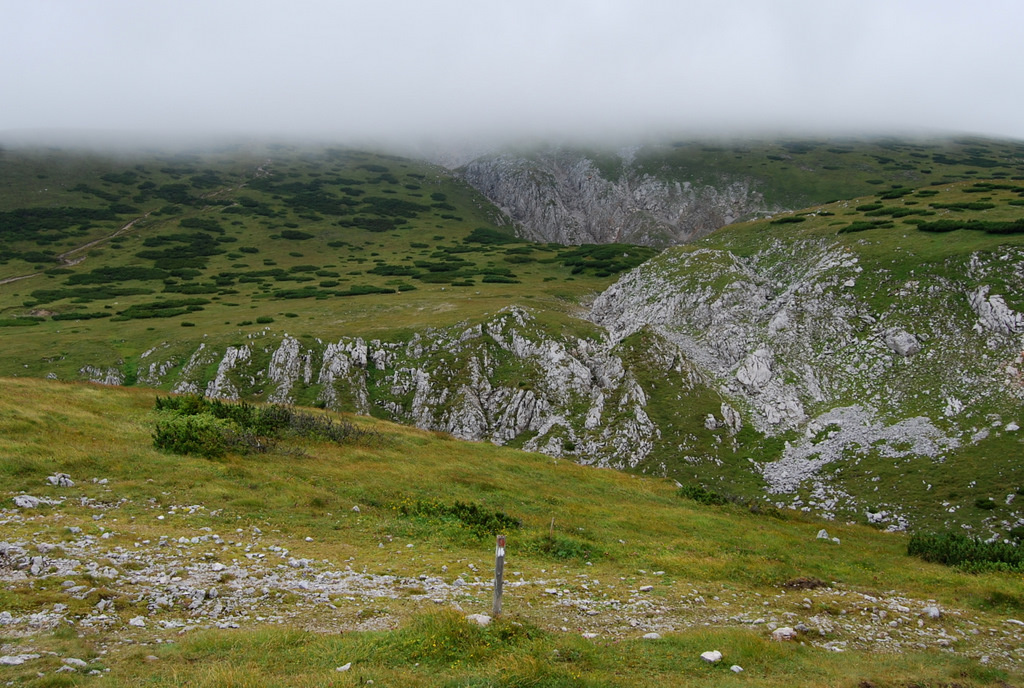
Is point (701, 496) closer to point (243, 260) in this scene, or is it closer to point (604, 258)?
point (604, 258)

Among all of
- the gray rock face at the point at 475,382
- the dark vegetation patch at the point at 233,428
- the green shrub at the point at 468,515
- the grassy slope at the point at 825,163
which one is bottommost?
the gray rock face at the point at 475,382

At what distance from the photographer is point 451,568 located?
15445mm

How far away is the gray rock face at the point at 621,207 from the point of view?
15538 cm

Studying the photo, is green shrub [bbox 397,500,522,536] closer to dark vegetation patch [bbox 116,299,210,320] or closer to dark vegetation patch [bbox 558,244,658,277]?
dark vegetation patch [bbox 116,299,210,320]

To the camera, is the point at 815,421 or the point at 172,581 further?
the point at 815,421

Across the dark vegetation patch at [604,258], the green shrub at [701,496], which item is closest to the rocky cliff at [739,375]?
the green shrub at [701,496]

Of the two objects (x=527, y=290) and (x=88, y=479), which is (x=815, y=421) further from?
(x=527, y=290)

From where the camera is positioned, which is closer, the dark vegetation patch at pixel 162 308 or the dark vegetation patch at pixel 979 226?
the dark vegetation patch at pixel 979 226

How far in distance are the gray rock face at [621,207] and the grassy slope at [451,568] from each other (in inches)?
5617

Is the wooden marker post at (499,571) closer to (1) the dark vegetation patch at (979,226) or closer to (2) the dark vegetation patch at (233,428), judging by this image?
(2) the dark vegetation patch at (233,428)

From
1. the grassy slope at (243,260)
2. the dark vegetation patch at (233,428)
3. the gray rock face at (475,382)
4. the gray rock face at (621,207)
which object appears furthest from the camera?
the gray rock face at (621,207)

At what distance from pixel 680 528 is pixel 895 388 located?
93.0 ft

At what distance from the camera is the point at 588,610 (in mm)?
13195

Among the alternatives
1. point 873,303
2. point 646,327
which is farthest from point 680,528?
point 873,303
